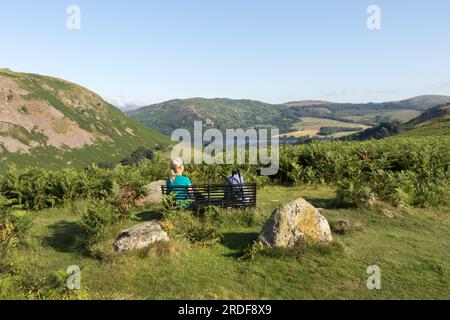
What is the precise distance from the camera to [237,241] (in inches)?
469

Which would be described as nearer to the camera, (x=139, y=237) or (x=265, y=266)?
(x=265, y=266)

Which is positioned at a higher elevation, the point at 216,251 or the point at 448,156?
the point at 448,156

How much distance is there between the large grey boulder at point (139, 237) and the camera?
10727 mm

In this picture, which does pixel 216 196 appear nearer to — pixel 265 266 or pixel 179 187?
pixel 179 187

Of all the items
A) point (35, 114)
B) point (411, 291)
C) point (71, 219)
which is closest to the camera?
point (411, 291)

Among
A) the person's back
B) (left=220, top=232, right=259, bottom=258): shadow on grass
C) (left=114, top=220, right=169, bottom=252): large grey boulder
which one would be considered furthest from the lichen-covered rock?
the person's back

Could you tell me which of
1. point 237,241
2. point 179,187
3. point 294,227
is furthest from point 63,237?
point 294,227

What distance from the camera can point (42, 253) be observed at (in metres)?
11.3

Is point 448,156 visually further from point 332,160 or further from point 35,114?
point 35,114

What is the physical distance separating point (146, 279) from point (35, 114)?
8610 inches

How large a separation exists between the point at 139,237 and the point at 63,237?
11.9 ft
